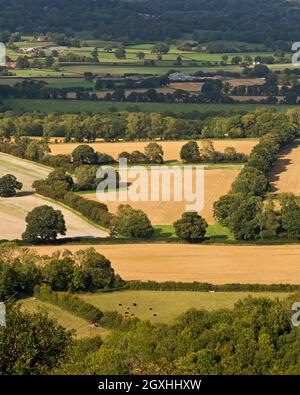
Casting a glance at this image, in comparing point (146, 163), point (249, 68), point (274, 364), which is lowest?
point (274, 364)

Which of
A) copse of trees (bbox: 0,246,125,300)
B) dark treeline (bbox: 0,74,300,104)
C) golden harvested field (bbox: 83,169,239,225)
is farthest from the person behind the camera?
dark treeline (bbox: 0,74,300,104)

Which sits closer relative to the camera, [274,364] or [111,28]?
[274,364]

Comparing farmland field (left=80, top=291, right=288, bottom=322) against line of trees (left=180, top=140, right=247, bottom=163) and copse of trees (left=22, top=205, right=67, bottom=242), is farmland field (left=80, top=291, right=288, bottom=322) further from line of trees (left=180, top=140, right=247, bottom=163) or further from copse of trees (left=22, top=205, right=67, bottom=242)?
line of trees (left=180, top=140, right=247, bottom=163)

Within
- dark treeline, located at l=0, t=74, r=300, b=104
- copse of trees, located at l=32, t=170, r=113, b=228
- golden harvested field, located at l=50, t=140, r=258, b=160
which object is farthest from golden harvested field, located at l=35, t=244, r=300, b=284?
dark treeline, located at l=0, t=74, r=300, b=104

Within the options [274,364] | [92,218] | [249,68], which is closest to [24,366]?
[274,364]

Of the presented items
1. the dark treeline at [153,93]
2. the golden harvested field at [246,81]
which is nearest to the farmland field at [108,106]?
the dark treeline at [153,93]

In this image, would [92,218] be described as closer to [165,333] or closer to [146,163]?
[146,163]
